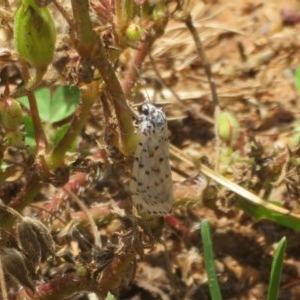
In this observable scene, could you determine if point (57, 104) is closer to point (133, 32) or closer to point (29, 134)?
point (29, 134)

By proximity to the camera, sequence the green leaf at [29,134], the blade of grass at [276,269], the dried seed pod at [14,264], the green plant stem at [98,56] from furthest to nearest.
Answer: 1. the green leaf at [29,134]
2. the dried seed pod at [14,264]
3. the blade of grass at [276,269]
4. the green plant stem at [98,56]

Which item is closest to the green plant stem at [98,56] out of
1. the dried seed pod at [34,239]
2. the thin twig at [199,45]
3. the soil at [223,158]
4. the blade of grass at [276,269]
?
the soil at [223,158]

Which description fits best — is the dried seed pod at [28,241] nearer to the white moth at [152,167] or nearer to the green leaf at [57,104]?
the white moth at [152,167]

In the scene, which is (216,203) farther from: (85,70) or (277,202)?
(85,70)

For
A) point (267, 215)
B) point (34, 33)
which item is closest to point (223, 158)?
point (267, 215)

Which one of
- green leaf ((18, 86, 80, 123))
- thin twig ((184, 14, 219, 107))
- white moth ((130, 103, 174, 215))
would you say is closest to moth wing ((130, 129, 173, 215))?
white moth ((130, 103, 174, 215))

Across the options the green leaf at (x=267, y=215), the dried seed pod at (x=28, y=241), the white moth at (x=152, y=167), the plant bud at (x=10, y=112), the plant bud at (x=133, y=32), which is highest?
the plant bud at (x=133, y=32)

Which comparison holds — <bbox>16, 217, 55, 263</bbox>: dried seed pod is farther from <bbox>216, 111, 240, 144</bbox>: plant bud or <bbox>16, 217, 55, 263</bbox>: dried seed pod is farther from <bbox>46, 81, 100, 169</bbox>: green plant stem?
<bbox>216, 111, 240, 144</bbox>: plant bud

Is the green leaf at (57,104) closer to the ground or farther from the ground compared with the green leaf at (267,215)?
farther from the ground

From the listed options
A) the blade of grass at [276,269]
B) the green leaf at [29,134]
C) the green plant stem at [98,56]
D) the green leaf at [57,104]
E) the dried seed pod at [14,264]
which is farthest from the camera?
the green leaf at [57,104]
